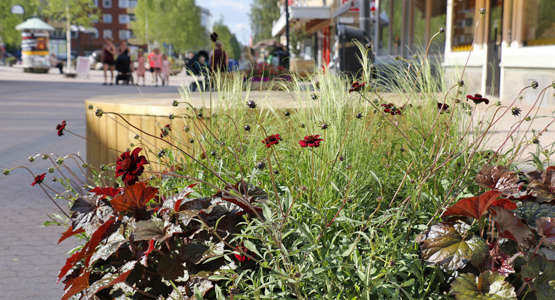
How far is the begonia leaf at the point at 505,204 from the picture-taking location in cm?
182

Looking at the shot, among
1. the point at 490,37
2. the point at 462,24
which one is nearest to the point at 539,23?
the point at 490,37

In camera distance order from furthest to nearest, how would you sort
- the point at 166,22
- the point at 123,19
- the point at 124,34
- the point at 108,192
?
the point at 124,34, the point at 123,19, the point at 166,22, the point at 108,192

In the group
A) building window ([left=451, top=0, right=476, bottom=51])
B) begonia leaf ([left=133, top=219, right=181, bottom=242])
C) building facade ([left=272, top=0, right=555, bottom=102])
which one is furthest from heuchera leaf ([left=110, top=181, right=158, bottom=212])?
building window ([left=451, top=0, right=476, bottom=51])

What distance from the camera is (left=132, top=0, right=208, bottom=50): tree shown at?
6200 centimetres

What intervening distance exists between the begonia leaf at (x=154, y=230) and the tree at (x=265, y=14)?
67473mm

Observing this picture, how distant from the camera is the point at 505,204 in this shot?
5.98 ft

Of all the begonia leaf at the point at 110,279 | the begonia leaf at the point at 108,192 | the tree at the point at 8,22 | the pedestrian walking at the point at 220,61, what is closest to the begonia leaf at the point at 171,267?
the begonia leaf at the point at 110,279

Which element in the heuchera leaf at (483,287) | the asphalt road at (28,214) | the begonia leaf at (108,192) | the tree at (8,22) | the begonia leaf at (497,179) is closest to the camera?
the heuchera leaf at (483,287)

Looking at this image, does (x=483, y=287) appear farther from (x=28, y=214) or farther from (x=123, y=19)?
(x=123, y=19)

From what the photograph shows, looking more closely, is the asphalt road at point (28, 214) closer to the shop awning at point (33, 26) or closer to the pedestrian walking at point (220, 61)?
the pedestrian walking at point (220, 61)

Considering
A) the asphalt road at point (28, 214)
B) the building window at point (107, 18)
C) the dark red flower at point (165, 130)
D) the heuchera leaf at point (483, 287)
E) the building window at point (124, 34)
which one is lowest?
the asphalt road at point (28, 214)

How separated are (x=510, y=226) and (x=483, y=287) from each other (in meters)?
0.23

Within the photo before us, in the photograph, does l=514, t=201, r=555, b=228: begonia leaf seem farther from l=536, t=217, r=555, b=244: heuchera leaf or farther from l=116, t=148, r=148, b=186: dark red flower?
l=116, t=148, r=148, b=186: dark red flower

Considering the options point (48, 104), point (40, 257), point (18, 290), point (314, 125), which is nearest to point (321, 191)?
point (314, 125)
